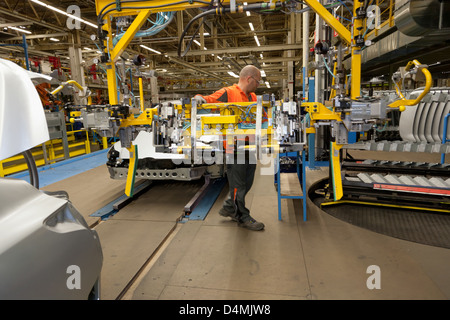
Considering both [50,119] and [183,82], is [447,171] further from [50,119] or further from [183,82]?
[183,82]

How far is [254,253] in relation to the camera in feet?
9.11

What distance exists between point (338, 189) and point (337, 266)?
1055 millimetres

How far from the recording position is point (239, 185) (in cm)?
335

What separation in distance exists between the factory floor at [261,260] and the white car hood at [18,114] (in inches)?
60.2

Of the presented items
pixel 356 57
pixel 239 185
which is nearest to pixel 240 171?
pixel 239 185

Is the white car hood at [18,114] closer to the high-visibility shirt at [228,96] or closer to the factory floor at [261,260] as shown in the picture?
the factory floor at [261,260]

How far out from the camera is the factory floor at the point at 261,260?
220 cm

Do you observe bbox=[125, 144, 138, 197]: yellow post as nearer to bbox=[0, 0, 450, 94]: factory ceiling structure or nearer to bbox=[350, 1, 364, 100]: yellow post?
bbox=[0, 0, 450, 94]: factory ceiling structure

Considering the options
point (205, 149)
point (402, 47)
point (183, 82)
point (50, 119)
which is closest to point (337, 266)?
point (205, 149)

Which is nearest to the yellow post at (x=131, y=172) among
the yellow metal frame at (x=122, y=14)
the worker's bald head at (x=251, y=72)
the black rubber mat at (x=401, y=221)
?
the yellow metal frame at (x=122, y=14)

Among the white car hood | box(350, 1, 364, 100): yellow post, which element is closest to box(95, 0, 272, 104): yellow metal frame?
box(350, 1, 364, 100): yellow post

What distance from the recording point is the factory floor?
2203 mm

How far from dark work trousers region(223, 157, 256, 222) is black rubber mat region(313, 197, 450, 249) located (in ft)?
4.21

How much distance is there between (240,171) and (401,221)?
2.09 m
